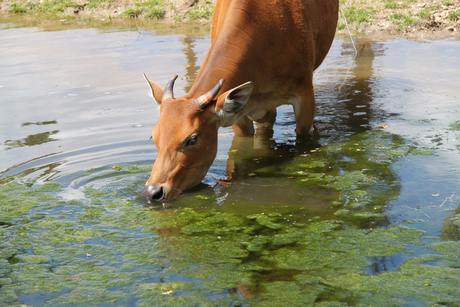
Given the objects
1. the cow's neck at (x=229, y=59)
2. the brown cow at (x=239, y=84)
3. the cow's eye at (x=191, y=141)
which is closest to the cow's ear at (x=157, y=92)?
the brown cow at (x=239, y=84)

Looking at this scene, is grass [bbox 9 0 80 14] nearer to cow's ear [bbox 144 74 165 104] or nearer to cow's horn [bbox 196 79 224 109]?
cow's ear [bbox 144 74 165 104]

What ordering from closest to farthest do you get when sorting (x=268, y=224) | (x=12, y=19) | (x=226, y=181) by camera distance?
(x=268, y=224) < (x=226, y=181) < (x=12, y=19)

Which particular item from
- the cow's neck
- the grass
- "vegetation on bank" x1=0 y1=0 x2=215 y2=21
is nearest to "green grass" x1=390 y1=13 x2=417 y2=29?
"vegetation on bank" x1=0 y1=0 x2=215 y2=21

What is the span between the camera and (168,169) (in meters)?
4.15

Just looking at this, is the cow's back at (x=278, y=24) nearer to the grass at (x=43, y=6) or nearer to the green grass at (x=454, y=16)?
the green grass at (x=454, y=16)

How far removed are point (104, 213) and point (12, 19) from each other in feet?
55.8

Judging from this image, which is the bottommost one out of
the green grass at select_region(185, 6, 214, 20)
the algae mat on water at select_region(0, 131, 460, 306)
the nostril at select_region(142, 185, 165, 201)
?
the algae mat on water at select_region(0, 131, 460, 306)

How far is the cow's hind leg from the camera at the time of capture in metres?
5.48

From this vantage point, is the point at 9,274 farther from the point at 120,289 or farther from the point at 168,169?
the point at 168,169

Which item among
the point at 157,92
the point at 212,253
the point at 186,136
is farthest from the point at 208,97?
the point at 212,253

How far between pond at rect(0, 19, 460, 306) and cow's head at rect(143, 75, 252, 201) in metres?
0.19

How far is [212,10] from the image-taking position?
14.4m

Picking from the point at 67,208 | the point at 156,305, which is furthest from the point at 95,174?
the point at 156,305

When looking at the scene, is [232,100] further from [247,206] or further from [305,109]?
[305,109]
